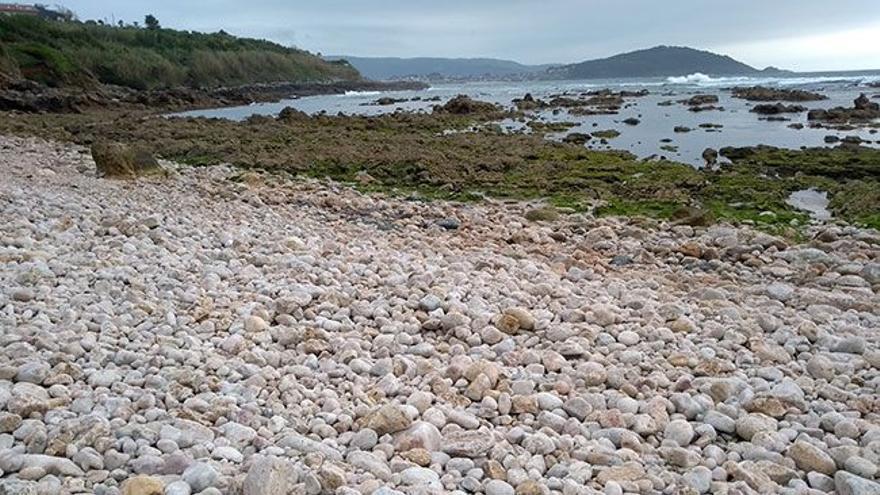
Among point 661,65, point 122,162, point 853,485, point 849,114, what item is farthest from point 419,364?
point 661,65

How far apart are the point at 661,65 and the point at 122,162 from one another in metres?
128

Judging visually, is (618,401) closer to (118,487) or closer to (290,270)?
(118,487)

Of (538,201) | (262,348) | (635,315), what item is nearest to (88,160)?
(538,201)

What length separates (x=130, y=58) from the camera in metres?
50.7

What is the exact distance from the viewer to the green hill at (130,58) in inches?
1566

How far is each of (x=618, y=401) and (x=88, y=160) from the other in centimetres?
1305

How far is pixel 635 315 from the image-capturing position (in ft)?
17.2

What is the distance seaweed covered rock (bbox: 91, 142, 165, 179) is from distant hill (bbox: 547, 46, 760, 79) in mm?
117680

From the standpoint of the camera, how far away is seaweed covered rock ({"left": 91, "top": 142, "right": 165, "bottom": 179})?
11477 mm

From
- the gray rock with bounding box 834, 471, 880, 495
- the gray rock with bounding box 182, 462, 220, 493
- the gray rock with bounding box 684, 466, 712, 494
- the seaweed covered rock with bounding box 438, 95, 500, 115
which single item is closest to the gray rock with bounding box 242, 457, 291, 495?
the gray rock with bounding box 182, 462, 220, 493

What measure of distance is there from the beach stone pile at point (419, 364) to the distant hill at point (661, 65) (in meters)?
122

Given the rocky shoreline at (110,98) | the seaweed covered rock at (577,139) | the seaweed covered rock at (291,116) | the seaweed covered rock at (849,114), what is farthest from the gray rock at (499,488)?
the rocky shoreline at (110,98)

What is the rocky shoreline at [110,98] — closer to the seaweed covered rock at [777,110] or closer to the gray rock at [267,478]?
the seaweed covered rock at [777,110]

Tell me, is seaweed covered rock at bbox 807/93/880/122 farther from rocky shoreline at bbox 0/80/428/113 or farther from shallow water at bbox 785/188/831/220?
rocky shoreline at bbox 0/80/428/113
